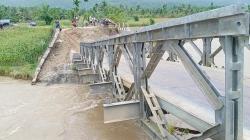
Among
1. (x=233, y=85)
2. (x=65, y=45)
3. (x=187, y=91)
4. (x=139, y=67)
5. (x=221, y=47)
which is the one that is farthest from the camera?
(x=65, y=45)

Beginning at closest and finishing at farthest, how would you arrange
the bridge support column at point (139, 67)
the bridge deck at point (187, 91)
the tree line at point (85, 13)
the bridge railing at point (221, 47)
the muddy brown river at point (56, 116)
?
the bridge railing at point (221, 47) → the bridge deck at point (187, 91) → the bridge support column at point (139, 67) → the muddy brown river at point (56, 116) → the tree line at point (85, 13)

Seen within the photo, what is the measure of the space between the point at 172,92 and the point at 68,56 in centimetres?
1757

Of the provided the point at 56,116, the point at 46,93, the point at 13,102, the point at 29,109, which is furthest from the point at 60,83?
the point at 56,116

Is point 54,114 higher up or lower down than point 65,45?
lower down

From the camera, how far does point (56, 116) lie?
42.3ft

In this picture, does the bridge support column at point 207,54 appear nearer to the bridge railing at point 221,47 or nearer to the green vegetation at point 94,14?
the bridge railing at point 221,47

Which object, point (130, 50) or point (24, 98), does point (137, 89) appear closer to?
point (130, 50)

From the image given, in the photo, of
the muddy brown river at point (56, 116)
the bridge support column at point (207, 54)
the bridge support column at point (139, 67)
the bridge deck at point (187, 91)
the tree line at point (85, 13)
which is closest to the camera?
the bridge deck at point (187, 91)

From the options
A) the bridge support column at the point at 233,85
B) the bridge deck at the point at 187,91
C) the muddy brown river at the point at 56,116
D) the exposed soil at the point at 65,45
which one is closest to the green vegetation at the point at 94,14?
the exposed soil at the point at 65,45

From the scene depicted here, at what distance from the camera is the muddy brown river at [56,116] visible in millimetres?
10375

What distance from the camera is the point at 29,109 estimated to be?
14.2 m

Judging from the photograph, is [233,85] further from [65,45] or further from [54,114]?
[65,45]

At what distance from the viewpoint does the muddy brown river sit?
1038 centimetres

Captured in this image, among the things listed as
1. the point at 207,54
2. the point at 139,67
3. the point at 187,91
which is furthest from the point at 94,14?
the point at 139,67
